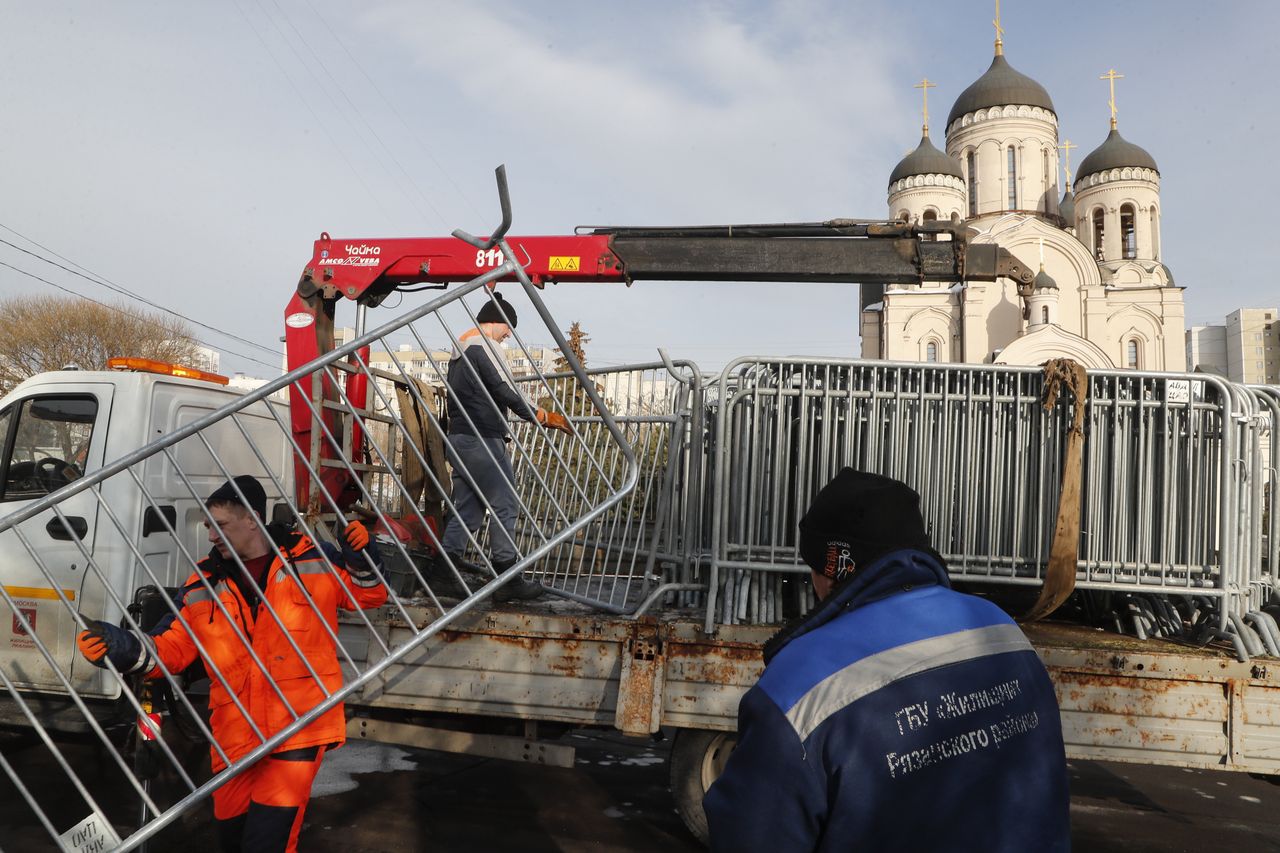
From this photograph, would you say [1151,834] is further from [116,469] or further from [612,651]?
[116,469]

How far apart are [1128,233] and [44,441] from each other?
56.2m

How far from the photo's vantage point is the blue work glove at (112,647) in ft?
9.27

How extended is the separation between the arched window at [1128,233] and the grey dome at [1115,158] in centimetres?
231

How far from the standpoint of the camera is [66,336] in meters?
28.3

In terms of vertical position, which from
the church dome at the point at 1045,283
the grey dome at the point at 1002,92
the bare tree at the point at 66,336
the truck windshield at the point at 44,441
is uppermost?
the grey dome at the point at 1002,92

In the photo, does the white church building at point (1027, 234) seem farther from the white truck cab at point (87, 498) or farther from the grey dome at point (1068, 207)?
the white truck cab at point (87, 498)

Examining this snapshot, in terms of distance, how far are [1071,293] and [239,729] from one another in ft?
165

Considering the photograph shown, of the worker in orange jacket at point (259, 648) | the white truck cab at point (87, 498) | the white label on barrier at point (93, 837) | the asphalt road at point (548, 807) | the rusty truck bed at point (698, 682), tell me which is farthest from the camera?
the white truck cab at point (87, 498)

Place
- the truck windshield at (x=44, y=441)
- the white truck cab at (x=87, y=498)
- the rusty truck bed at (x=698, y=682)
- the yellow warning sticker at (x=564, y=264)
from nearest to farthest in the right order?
the rusty truck bed at (x=698, y=682) → the white truck cab at (x=87, y=498) → the truck windshield at (x=44, y=441) → the yellow warning sticker at (x=564, y=264)

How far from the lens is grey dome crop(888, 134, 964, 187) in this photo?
5016 cm

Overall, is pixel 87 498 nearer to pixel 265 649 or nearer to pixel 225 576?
pixel 225 576

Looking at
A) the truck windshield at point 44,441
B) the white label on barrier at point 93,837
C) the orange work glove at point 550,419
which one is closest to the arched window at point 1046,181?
the orange work glove at point 550,419

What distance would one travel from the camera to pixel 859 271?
18.7 ft

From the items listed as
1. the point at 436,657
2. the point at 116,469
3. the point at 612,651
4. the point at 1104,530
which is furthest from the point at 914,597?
the point at 1104,530
